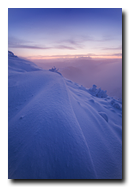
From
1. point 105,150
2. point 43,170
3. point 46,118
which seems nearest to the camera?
point 43,170

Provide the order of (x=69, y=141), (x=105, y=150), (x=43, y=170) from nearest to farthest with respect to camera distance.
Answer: (x=43, y=170) < (x=69, y=141) < (x=105, y=150)

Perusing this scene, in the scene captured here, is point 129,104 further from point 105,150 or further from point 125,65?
point 105,150

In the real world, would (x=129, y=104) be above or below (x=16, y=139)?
above

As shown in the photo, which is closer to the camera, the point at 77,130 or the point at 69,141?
the point at 69,141

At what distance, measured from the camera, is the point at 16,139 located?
1330mm

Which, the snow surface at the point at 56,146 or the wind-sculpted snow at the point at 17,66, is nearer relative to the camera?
the snow surface at the point at 56,146

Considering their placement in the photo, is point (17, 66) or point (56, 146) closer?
point (56, 146)

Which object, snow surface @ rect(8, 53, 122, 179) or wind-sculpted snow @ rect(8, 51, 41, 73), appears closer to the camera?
snow surface @ rect(8, 53, 122, 179)

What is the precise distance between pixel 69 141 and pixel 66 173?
33cm

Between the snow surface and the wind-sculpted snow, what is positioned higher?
the wind-sculpted snow

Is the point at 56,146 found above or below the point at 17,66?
below

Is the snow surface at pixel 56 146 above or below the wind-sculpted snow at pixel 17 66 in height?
below
